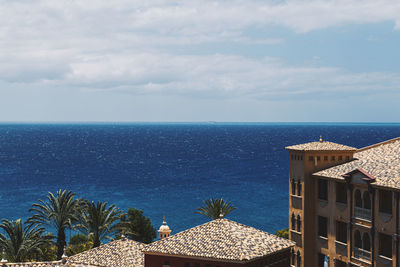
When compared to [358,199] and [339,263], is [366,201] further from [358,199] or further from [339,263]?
[339,263]

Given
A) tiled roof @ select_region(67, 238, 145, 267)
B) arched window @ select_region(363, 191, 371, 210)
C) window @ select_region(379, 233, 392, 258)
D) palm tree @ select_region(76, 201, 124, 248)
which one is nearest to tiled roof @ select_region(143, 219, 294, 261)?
tiled roof @ select_region(67, 238, 145, 267)

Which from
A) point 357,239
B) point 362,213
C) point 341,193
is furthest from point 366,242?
point 341,193

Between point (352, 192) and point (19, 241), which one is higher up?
point (352, 192)

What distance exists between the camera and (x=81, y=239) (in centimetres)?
7481

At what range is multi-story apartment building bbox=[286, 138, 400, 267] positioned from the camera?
35281 millimetres

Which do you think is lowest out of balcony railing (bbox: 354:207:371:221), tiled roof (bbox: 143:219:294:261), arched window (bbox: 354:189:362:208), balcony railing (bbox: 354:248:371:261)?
balcony railing (bbox: 354:248:371:261)

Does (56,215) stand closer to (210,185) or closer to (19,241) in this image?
(19,241)

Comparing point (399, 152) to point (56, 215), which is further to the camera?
point (56, 215)

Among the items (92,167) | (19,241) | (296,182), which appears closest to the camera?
(296,182)

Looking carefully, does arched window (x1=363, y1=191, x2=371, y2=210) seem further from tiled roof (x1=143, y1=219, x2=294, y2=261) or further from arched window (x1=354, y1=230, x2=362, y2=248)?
tiled roof (x1=143, y1=219, x2=294, y2=261)

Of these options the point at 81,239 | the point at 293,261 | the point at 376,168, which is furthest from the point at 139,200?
the point at 376,168

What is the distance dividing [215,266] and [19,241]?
24531 millimetres

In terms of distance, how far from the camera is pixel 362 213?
121 ft

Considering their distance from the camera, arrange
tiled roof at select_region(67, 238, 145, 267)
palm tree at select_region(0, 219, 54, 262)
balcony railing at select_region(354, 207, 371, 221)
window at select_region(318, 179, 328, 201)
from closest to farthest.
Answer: balcony railing at select_region(354, 207, 371, 221), window at select_region(318, 179, 328, 201), tiled roof at select_region(67, 238, 145, 267), palm tree at select_region(0, 219, 54, 262)
